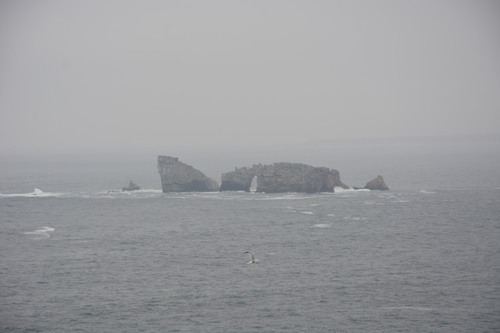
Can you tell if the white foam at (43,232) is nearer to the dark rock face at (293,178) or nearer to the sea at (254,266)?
the sea at (254,266)

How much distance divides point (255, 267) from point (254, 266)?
0.46 metres

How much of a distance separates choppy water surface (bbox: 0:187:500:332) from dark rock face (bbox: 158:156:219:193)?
68.8 feet

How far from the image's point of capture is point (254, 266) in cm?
8975

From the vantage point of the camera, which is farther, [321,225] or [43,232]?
[321,225]

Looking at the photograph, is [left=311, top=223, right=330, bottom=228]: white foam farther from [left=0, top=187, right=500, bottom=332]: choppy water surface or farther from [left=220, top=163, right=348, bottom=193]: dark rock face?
[left=220, top=163, right=348, bottom=193]: dark rock face

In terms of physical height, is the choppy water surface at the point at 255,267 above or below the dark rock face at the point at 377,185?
below

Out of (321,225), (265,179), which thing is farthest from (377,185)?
(321,225)

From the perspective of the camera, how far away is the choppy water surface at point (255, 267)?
69.8 meters

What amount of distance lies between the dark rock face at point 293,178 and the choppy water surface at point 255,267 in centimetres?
1565

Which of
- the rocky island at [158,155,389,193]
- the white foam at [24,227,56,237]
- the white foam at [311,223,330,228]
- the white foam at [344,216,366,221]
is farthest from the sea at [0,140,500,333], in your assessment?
the rocky island at [158,155,389,193]

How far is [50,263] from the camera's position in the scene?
92562mm

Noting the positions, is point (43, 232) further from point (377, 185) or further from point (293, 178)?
point (377, 185)

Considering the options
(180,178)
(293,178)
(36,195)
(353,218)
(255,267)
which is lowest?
(255,267)

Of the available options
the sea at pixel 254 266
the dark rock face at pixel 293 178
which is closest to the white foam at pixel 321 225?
the sea at pixel 254 266
